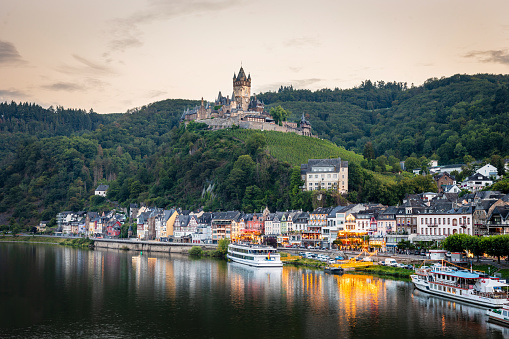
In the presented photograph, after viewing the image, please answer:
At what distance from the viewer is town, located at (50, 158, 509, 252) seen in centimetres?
6200

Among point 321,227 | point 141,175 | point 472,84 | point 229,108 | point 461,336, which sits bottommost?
point 461,336

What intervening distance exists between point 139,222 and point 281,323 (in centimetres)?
7365

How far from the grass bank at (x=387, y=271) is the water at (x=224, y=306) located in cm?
189

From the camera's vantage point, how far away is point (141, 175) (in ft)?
433

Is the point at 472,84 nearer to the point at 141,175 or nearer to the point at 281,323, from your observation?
the point at 141,175

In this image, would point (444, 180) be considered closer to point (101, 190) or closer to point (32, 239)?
point (32, 239)

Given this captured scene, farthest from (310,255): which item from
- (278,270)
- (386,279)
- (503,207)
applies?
(503,207)

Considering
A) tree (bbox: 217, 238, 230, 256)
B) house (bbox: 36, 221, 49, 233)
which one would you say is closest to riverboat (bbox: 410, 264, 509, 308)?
tree (bbox: 217, 238, 230, 256)

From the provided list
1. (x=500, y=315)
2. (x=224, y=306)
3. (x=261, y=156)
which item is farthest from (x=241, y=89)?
(x=500, y=315)

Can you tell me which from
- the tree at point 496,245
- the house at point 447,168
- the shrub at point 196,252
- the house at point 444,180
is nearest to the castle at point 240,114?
the house at point 447,168

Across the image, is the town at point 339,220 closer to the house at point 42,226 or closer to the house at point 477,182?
the house at point 477,182

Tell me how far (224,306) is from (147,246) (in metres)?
54.9

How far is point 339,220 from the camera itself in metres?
76.8

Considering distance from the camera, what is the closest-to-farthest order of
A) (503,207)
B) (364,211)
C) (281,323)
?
(281,323) < (503,207) < (364,211)
